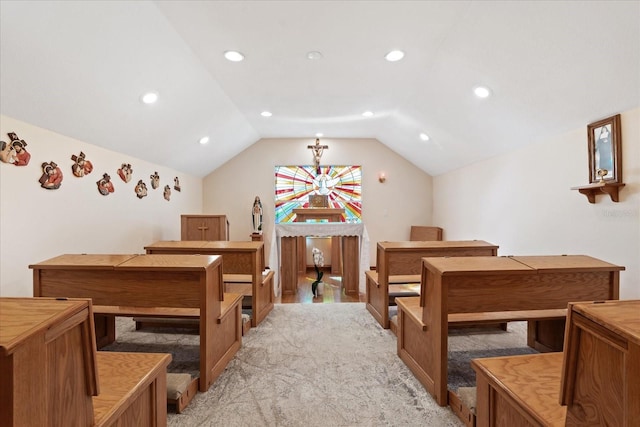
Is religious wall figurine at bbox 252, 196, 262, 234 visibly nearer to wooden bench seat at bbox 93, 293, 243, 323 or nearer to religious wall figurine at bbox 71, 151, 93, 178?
religious wall figurine at bbox 71, 151, 93, 178

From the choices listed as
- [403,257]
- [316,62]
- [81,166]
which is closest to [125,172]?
[81,166]

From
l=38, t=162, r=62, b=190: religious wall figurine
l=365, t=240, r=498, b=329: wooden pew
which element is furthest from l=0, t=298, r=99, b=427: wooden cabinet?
l=365, t=240, r=498, b=329: wooden pew

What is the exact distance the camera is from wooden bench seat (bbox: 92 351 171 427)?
1.03 m

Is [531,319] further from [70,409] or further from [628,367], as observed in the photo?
[70,409]

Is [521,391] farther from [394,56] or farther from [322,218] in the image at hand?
[322,218]

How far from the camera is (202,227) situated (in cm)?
470

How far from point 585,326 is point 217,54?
119 inches

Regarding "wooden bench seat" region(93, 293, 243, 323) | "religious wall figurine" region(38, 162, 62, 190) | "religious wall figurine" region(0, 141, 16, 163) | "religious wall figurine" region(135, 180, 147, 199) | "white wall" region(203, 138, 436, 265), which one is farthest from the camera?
"white wall" region(203, 138, 436, 265)

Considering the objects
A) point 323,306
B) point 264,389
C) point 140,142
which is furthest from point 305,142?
point 264,389

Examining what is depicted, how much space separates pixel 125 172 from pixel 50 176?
1056mm

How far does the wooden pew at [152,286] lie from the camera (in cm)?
180

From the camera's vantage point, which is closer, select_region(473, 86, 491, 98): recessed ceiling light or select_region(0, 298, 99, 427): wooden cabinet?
select_region(0, 298, 99, 427): wooden cabinet

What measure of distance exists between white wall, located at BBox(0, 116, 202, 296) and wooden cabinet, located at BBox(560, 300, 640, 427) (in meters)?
3.22

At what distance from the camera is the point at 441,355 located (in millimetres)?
1638
